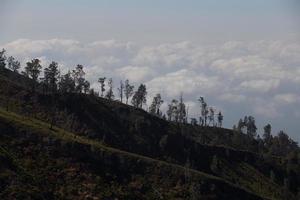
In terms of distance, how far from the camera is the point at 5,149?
160m

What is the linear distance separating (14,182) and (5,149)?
2012cm

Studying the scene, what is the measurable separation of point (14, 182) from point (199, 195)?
54.9 m

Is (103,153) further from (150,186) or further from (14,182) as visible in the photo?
(14,182)

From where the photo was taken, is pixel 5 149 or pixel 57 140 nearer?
pixel 5 149

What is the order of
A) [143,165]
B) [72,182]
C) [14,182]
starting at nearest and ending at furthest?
1. [14,182]
2. [72,182]
3. [143,165]

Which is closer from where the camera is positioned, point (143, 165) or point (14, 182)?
point (14, 182)

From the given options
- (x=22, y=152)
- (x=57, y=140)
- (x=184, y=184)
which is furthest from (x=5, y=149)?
(x=184, y=184)

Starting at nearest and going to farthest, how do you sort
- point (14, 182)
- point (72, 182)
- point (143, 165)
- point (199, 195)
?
1. point (14, 182)
2. point (72, 182)
3. point (199, 195)
4. point (143, 165)

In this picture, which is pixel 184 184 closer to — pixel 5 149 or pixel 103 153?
pixel 103 153

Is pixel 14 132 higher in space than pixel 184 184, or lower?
higher

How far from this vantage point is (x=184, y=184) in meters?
172

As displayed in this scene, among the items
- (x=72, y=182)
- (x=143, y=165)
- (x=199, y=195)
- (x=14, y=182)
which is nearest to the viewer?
(x=14, y=182)

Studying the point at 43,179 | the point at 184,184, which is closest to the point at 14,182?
the point at 43,179

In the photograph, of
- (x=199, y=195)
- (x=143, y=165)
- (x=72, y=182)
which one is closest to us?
(x=72, y=182)
